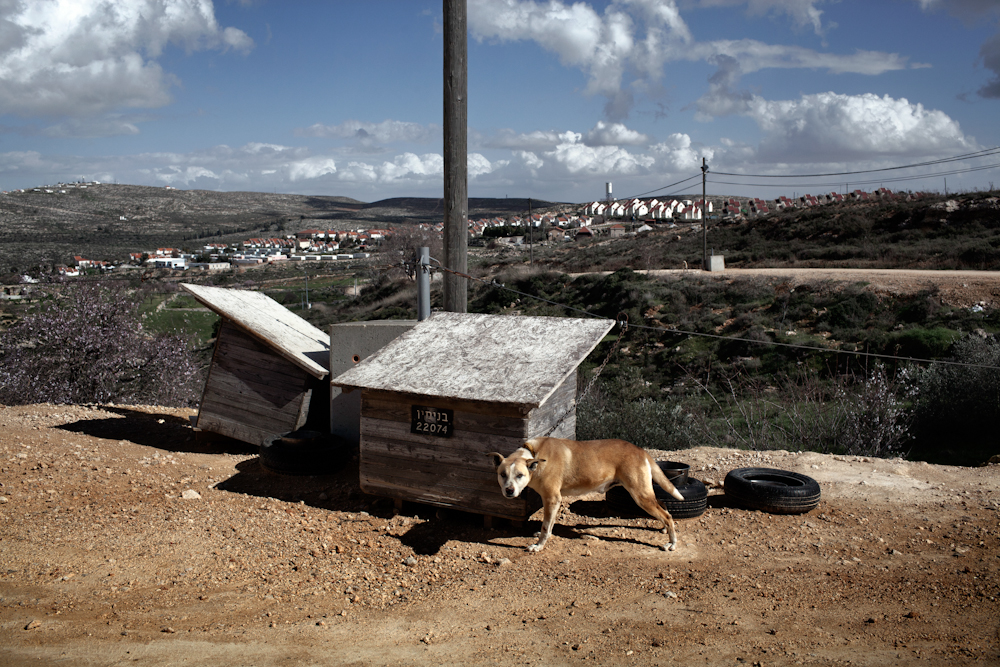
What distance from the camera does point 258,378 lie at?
912 cm

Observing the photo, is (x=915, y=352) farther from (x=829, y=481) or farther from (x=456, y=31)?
(x=456, y=31)

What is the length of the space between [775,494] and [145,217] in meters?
98.0

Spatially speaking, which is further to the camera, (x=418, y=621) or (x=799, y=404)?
(x=799, y=404)

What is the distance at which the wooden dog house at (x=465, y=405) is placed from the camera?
6281 mm

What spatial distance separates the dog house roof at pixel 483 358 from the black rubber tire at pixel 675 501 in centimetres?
150

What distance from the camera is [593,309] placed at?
31.1 m

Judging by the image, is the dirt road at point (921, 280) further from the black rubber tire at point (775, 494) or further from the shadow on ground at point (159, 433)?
the shadow on ground at point (159, 433)

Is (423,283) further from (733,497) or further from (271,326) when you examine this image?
(733,497)

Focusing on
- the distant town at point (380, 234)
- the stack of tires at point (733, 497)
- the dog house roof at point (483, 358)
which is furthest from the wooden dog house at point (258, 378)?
the distant town at point (380, 234)

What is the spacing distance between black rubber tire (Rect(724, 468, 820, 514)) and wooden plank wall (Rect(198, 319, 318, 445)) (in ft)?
17.5

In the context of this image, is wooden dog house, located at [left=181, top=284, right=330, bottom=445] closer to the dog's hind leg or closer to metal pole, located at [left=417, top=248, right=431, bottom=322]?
metal pole, located at [left=417, top=248, right=431, bottom=322]

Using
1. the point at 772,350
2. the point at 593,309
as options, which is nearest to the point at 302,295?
the point at 593,309

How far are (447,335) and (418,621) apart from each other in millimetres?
3344

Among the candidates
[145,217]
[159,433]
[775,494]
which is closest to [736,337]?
[775,494]
